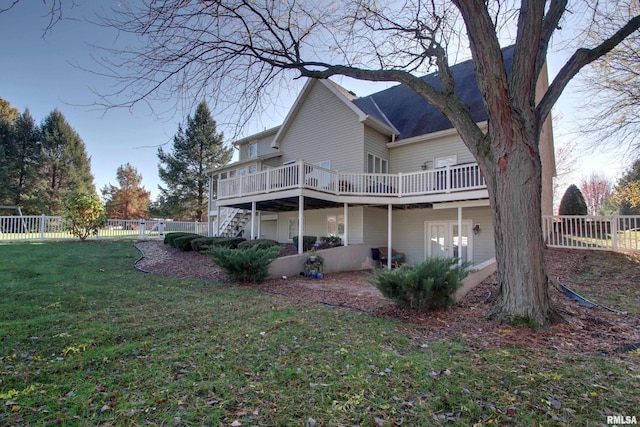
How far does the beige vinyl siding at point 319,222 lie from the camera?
14.5 meters

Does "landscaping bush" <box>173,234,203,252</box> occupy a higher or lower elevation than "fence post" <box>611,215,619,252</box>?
lower

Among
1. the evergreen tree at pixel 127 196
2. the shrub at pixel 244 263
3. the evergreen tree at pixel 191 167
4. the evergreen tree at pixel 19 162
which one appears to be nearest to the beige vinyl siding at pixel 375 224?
the shrub at pixel 244 263

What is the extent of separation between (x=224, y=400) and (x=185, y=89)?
20.9 ft

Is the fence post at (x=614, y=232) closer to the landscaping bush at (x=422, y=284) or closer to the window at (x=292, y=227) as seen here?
the landscaping bush at (x=422, y=284)

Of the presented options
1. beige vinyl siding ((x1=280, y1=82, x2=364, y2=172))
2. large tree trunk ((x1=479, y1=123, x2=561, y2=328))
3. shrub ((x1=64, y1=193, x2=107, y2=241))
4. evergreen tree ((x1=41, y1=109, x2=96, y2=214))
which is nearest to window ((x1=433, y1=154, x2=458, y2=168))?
beige vinyl siding ((x1=280, y1=82, x2=364, y2=172))

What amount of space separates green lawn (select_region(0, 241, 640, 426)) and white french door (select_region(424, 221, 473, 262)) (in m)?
9.49

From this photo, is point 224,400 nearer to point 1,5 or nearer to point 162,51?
point 1,5

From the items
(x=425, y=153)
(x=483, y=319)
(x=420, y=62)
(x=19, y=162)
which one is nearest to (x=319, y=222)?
(x=425, y=153)

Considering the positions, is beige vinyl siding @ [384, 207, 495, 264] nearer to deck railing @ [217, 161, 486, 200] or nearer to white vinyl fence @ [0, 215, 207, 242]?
deck railing @ [217, 161, 486, 200]

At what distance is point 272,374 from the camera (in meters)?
3.15

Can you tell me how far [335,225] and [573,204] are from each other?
11918 millimetres

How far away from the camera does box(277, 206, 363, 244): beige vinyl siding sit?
47.6ft

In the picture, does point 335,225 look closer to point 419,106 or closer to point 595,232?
point 419,106

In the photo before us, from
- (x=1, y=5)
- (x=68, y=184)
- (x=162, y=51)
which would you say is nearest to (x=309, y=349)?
(x=1, y=5)
